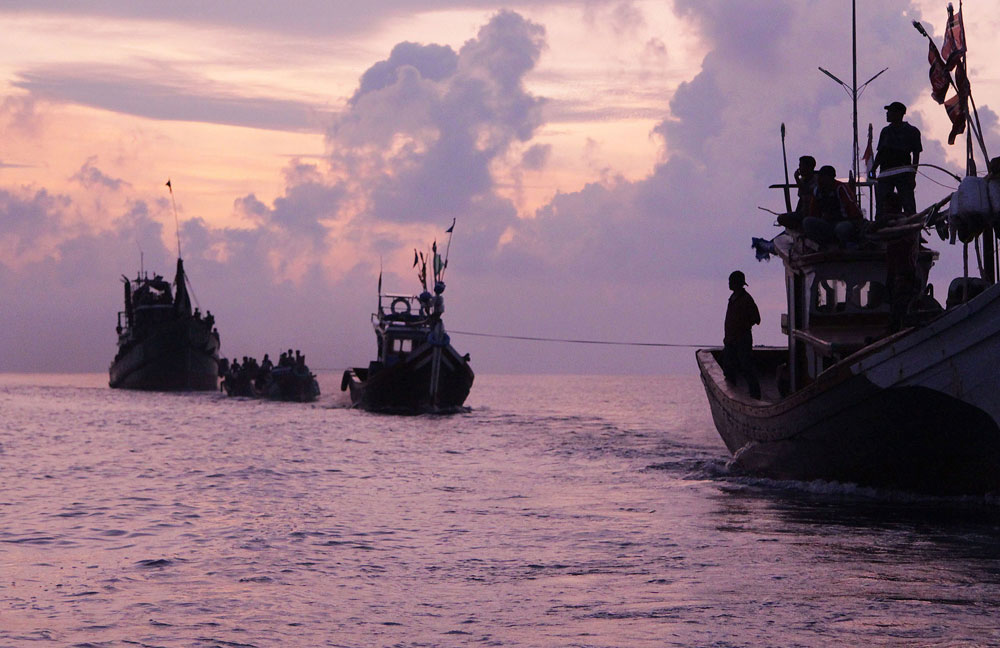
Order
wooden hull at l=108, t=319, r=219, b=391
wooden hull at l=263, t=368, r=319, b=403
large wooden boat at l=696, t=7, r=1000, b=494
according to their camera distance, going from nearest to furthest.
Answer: large wooden boat at l=696, t=7, r=1000, b=494 → wooden hull at l=263, t=368, r=319, b=403 → wooden hull at l=108, t=319, r=219, b=391

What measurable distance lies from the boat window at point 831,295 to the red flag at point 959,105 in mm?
2388

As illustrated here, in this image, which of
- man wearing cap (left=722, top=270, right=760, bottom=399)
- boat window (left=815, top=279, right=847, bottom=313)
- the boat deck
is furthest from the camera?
the boat deck

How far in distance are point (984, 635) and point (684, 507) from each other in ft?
26.0

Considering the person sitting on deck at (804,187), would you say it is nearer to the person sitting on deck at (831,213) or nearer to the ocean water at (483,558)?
the person sitting on deck at (831,213)

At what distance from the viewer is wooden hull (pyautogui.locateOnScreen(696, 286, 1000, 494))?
13039mm

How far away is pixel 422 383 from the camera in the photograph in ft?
159

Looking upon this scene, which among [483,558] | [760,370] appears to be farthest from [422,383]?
[483,558]

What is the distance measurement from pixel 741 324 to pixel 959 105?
16.1 feet

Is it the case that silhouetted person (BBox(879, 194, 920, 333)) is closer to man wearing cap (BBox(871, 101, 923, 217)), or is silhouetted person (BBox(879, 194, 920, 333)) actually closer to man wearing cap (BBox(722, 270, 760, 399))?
man wearing cap (BBox(871, 101, 923, 217))

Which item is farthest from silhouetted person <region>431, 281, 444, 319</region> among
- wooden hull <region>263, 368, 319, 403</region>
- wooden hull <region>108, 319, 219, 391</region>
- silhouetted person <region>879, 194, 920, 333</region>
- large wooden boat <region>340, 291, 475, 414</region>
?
wooden hull <region>108, 319, 219, 391</region>

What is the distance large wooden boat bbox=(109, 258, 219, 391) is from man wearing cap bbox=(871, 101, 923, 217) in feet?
264

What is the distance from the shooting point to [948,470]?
1441 cm

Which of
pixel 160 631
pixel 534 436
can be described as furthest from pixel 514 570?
pixel 534 436

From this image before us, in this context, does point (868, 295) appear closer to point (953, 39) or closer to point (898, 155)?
point (898, 155)
